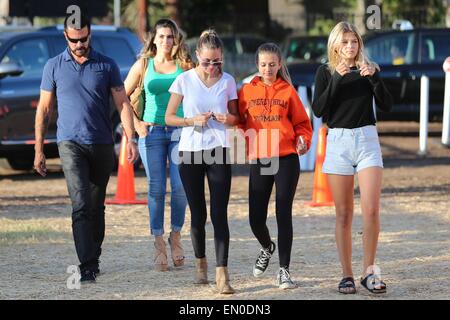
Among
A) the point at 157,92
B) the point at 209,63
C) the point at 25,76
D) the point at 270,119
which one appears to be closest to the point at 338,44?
the point at 270,119

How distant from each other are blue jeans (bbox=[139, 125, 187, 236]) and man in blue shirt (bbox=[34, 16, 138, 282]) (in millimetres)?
395

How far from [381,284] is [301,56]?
748 inches

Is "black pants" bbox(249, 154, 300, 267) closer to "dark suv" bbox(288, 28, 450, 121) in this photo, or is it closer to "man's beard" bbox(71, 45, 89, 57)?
"man's beard" bbox(71, 45, 89, 57)

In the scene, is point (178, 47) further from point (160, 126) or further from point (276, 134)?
point (276, 134)

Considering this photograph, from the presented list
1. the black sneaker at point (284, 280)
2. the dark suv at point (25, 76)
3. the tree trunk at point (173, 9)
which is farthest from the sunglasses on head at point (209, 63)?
the tree trunk at point (173, 9)

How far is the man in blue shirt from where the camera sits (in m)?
8.69

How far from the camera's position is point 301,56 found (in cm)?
2681

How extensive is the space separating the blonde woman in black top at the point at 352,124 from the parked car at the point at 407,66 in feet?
42.3

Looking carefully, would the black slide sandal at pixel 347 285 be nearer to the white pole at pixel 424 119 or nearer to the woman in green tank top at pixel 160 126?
the woman in green tank top at pixel 160 126

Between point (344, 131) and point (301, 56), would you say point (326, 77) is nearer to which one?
point (344, 131)

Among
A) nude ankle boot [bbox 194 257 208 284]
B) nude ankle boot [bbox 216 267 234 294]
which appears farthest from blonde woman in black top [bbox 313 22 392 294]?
nude ankle boot [bbox 194 257 208 284]

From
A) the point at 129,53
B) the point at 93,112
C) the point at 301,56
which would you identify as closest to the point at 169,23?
the point at 93,112

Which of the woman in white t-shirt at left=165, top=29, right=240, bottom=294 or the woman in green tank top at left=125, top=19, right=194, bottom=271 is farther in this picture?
the woman in green tank top at left=125, top=19, right=194, bottom=271

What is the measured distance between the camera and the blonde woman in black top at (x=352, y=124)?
26.5 feet
